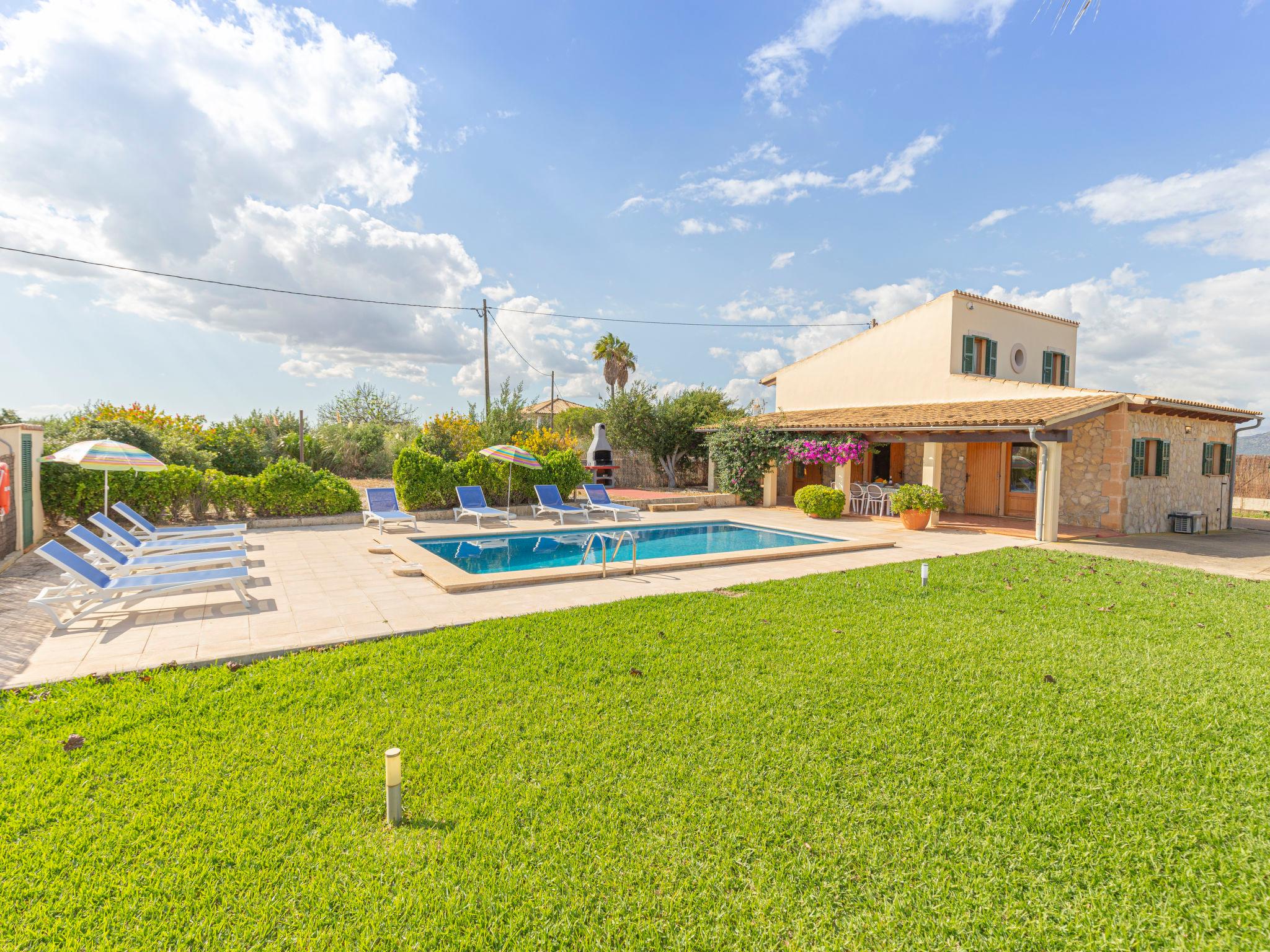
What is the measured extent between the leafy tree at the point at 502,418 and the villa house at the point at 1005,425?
8.31 metres

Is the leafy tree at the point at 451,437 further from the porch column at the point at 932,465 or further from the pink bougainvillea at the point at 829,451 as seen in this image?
the porch column at the point at 932,465

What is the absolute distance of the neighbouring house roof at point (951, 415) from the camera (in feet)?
42.6

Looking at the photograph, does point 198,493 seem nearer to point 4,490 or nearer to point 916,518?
point 4,490

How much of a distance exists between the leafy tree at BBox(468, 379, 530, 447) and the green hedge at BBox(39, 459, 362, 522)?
6488 mm

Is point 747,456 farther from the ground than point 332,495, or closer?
farther from the ground

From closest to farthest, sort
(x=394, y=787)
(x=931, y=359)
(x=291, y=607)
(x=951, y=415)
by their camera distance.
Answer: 1. (x=394, y=787)
2. (x=291, y=607)
3. (x=951, y=415)
4. (x=931, y=359)

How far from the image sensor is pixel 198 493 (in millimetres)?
12797

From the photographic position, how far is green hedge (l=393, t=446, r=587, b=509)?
14461mm

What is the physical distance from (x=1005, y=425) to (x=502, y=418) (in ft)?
49.1

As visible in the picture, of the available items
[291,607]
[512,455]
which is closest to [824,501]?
[512,455]

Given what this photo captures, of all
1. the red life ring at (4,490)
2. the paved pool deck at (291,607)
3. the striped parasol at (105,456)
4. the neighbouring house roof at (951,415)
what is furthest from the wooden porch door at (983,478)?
the red life ring at (4,490)

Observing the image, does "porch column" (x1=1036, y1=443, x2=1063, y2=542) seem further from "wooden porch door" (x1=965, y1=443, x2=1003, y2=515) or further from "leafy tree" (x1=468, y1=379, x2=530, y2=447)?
"leafy tree" (x1=468, y1=379, x2=530, y2=447)

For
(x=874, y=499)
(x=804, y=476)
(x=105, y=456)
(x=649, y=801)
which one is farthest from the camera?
(x=804, y=476)

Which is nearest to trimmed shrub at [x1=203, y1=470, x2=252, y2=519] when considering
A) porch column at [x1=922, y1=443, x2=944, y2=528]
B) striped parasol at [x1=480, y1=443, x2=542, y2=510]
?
striped parasol at [x1=480, y1=443, x2=542, y2=510]
